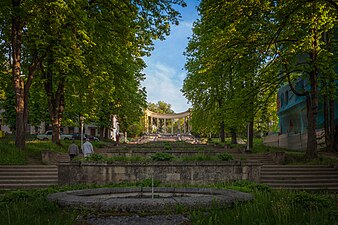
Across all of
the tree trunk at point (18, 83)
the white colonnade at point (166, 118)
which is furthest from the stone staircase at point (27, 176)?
the white colonnade at point (166, 118)

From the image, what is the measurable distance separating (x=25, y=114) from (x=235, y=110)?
44.7ft

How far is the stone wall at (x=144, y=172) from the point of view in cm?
1431

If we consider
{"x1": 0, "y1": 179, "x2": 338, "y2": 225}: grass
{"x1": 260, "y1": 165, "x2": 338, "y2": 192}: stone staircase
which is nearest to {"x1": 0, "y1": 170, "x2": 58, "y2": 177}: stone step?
{"x1": 0, "y1": 179, "x2": 338, "y2": 225}: grass

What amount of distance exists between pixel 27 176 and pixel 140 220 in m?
12.6

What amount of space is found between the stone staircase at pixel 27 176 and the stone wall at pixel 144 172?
5.80 feet

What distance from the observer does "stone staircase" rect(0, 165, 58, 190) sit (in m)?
15.3

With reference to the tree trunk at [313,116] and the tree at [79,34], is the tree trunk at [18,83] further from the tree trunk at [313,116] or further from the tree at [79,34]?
the tree trunk at [313,116]

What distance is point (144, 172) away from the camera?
14.4m

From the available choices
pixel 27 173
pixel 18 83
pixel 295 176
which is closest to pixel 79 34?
pixel 18 83

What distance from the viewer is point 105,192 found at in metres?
8.89

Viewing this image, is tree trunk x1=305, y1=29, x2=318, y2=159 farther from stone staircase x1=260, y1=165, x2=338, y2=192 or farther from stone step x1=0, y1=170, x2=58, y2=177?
stone step x1=0, y1=170, x2=58, y2=177

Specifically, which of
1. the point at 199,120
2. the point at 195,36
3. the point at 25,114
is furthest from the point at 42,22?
the point at 199,120

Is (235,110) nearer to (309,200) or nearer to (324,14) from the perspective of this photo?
(324,14)

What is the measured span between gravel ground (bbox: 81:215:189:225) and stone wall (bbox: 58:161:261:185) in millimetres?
8208
